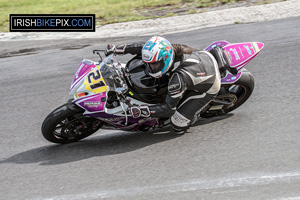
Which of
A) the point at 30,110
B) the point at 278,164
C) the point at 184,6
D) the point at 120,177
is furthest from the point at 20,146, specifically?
the point at 184,6

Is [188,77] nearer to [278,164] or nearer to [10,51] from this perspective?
[278,164]

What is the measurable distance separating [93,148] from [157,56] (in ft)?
4.95

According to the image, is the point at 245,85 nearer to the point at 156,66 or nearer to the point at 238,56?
the point at 238,56

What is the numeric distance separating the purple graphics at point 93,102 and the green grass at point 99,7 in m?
6.81

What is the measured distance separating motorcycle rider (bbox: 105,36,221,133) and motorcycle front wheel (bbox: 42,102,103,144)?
2.24 ft

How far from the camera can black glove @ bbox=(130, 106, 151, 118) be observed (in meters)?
5.82

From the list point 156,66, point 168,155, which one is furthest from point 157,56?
point 168,155

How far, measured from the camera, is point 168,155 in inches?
228

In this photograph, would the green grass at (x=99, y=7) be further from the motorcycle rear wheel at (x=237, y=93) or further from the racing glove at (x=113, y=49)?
the racing glove at (x=113, y=49)

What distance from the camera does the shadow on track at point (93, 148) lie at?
5.98 metres

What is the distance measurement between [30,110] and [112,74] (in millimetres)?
2398

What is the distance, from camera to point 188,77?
586 centimetres

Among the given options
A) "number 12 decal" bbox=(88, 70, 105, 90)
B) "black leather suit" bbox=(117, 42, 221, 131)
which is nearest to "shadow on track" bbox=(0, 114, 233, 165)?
"black leather suit" bbox=(117, 42, 221, 131)

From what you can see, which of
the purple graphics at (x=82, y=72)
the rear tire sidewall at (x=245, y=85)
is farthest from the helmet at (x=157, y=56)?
the rear tire sidewall at (x=245, y=85)
